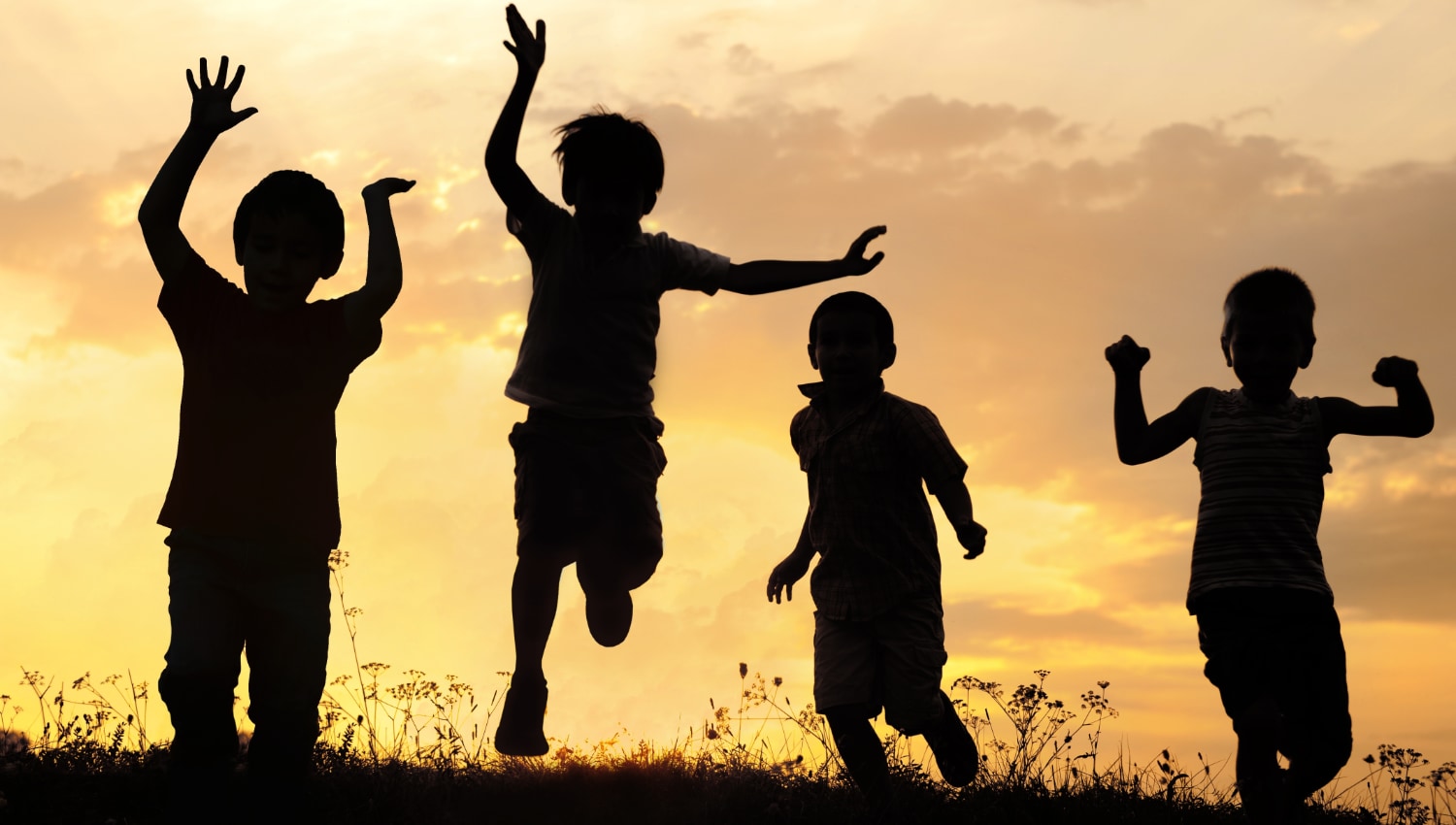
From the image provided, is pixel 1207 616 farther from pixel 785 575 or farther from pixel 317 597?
pixel 317 597

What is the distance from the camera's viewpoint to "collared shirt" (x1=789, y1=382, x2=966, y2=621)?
22.1ft

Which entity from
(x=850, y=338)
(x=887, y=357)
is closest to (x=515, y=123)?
(x=850, y=338)

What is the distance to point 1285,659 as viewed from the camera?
596cm

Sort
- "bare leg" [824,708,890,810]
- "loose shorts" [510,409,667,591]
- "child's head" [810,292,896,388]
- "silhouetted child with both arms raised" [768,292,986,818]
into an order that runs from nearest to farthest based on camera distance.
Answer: "bare leg" [824,708,890,810] < "silhouetted child with both arms raised" [768,292,986,818] < "child's head" [810,292,896,388] < "loose shorts" [510,409,667,591]

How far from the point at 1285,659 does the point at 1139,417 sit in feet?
3.92

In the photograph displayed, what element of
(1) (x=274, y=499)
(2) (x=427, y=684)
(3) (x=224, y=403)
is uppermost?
(3) (x=224, y=403)

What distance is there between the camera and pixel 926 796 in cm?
688

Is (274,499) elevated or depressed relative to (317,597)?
elevated

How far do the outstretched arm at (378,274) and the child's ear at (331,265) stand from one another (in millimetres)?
201

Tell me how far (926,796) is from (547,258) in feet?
10.8

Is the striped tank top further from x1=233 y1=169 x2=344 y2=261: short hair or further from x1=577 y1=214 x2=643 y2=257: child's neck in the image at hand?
x1=233 y1=169 x2=344 y2=261: short hair

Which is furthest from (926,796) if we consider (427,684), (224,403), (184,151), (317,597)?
(184,151)

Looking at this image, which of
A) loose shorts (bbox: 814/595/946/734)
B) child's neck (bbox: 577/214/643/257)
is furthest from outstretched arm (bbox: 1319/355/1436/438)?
child's neck (bbox: 577/214/643/257)

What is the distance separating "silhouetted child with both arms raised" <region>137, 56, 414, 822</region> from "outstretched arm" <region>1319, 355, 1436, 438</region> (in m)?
4.14
